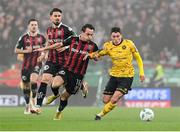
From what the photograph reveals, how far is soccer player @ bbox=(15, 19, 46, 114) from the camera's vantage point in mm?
16297

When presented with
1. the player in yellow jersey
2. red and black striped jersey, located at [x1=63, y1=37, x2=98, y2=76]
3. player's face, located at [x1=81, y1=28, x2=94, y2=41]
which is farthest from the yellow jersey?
player's face, located at [x1=81, y1=28, x2=94, y2=41]

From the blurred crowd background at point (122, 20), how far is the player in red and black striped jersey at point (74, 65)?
10642mm

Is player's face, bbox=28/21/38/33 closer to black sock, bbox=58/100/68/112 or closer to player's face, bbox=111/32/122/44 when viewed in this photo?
player's face, bbox=111/32/122/44

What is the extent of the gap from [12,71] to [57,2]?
417 centimetres

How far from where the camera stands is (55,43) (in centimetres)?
1416

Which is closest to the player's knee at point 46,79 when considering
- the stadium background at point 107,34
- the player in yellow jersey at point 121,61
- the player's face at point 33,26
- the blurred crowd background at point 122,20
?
the player in yellow jersey at point 121,61

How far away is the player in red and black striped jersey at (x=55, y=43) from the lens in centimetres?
1419

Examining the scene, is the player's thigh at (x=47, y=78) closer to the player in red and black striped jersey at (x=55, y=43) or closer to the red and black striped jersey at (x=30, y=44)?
the player in red and black striped jersey at (x=55, y=43)

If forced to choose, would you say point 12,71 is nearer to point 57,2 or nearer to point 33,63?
point 57,2

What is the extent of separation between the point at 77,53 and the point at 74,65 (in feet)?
0.86

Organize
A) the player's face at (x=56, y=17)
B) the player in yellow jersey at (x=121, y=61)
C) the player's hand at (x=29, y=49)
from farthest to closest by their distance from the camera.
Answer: the player's hand at (x=29, y=49), the player's face at (x=56, y=17), the player in yellow jersey at (x=121, y=61)

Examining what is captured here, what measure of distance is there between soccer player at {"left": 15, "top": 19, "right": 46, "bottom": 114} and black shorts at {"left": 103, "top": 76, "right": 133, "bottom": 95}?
2728mm

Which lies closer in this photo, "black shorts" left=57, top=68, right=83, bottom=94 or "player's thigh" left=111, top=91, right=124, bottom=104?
"black shorts" left=57, top=68, right=83, bottom=94

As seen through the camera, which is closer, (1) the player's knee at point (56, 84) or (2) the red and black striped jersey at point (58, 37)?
(1) the player's knee at point (56, 84)
